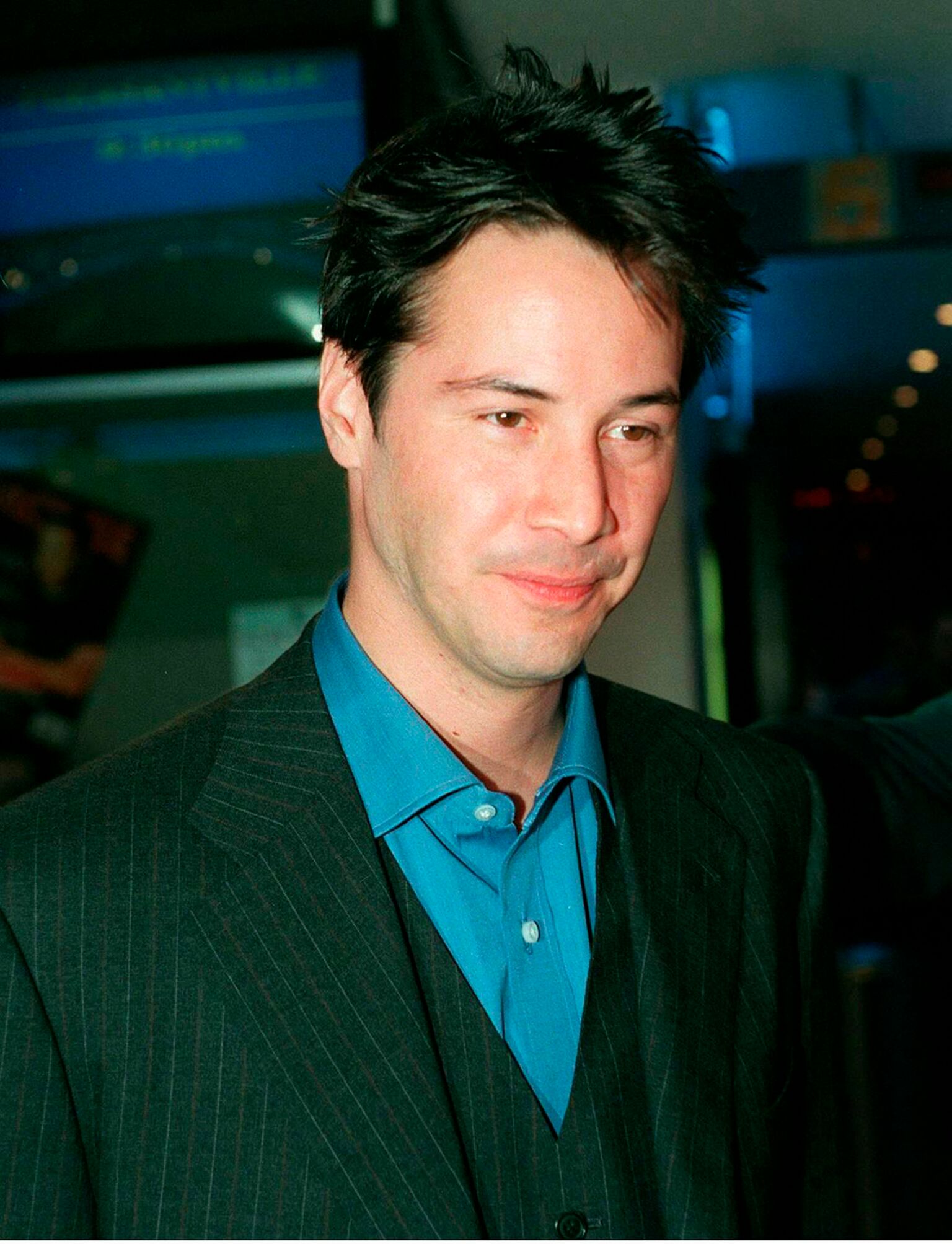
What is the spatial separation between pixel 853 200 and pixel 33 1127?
5.25ft

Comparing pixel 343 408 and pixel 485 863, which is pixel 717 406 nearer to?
pixel 343 408

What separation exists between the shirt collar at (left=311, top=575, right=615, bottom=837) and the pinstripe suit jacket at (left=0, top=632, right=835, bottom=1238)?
3 cm

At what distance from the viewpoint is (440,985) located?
3.32 ft

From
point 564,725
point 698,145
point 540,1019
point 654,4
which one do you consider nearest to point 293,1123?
point 540,1019

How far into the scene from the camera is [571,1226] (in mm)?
968

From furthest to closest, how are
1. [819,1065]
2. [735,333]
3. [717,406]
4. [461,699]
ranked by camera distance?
[717,406]
[735,333]
[819,1065]
[461,699]

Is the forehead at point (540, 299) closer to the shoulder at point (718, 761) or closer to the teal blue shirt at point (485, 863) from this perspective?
the teal blue shirt at point (485, 863)

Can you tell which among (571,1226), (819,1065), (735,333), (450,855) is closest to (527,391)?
(450,855)

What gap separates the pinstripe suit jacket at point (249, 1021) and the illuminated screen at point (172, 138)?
1.02 meters

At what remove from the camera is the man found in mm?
939

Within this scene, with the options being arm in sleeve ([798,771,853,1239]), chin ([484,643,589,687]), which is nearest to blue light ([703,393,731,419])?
arm in sleeve ([798,771,853,1239])

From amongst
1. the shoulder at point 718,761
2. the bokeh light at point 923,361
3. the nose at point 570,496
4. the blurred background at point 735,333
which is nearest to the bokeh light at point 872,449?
the blurred background at point 735,333

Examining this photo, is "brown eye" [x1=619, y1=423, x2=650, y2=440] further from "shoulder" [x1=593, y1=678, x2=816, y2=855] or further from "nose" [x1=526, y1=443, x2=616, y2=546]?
"shoulder" [x1=593, y1=678, x2=816, y2=855]

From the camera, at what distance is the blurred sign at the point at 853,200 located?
1.87 metres
